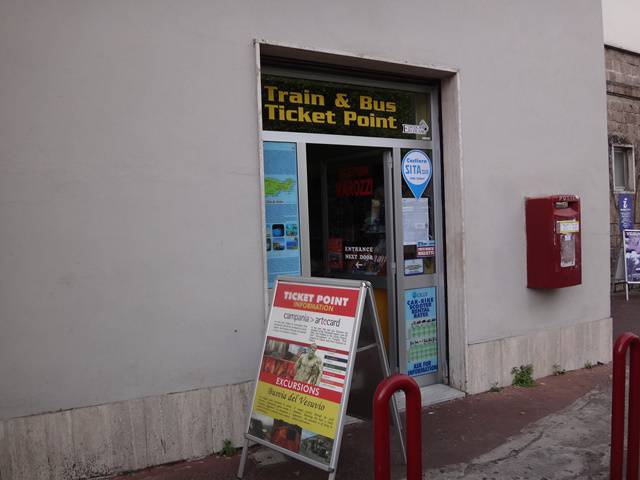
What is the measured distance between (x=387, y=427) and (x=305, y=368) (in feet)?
3.29

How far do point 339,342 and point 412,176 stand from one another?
96.3 inches

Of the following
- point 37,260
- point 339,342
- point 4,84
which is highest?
point 4,84

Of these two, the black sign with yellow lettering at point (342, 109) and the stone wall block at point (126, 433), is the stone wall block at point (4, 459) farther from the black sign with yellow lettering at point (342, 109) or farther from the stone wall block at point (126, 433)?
the black sign with yellow lettering at point (342, 109)

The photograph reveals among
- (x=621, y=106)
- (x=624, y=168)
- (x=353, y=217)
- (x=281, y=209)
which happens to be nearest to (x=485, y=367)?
(x=353, y=217)

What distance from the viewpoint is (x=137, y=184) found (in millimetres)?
3811

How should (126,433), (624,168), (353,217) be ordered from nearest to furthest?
(126,433), (353,217), (624,168)

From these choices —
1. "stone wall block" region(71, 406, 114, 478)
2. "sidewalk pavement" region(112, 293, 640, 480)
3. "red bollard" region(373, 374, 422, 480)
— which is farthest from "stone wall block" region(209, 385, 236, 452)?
"red bollard" region(373, 374, 422, 480)

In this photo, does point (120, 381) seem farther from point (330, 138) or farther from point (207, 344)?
point (330, 138)

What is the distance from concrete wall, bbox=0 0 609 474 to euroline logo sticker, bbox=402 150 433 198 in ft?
2.80

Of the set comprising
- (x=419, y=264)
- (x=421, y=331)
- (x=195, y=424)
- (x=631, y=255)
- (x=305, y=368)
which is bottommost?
(x=195, y=424)

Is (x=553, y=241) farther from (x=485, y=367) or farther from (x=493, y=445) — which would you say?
(x=493, y=445)

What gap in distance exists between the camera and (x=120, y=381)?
3773 mm

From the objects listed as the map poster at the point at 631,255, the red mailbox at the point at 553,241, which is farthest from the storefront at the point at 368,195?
the map poster at the point at 631,255

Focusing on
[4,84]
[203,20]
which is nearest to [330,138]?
[203,20]
